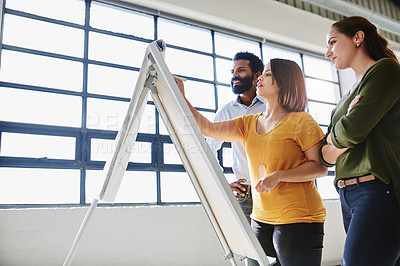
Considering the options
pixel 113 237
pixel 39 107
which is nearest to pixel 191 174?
pixel 113 237

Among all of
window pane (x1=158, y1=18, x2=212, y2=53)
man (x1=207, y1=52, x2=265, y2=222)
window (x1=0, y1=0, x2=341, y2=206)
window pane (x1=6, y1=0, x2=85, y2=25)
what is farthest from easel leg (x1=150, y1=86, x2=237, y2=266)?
window pane (x1=158, y1=18, x2=212, y2=53)

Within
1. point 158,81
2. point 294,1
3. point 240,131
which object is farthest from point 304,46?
point 158,81

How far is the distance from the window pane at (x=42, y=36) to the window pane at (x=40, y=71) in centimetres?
10

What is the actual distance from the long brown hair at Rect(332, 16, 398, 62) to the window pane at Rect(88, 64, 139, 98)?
2.86 meters

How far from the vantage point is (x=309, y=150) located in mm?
1252

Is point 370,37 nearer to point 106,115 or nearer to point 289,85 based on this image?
point 289,85

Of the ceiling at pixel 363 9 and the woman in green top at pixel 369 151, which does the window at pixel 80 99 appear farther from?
the woman in green top at pixel 369 151

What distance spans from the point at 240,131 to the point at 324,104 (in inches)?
173

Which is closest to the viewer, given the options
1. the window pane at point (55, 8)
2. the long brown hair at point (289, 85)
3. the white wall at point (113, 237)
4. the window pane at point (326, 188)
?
the long brown hair at point (289, 85)

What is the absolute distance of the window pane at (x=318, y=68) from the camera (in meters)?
5.46

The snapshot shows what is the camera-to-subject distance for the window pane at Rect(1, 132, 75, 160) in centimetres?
302

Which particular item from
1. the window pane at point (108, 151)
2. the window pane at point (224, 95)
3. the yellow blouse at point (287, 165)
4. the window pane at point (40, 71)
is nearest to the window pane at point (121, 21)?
the window pane at point (40, 71)

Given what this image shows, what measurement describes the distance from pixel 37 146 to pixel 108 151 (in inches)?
26.2

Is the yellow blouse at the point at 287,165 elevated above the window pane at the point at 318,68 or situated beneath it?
situated beneath
